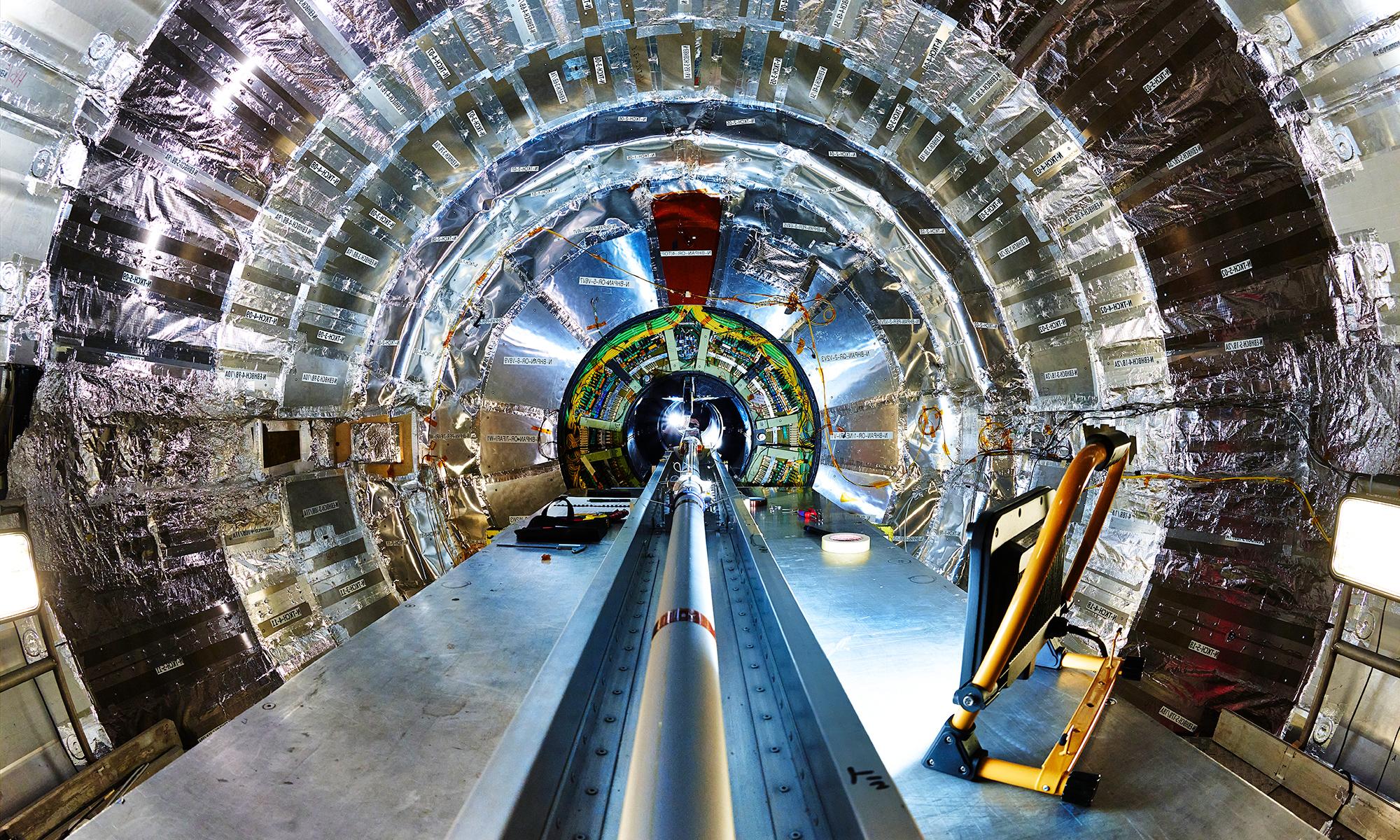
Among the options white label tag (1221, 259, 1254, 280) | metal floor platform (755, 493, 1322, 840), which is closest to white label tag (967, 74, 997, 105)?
white label tag (1221, 259, 1254, 280)

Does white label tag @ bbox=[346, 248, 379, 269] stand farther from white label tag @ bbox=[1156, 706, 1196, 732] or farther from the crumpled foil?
white label tag @ bbox=[1156, 706, 1196, 732]

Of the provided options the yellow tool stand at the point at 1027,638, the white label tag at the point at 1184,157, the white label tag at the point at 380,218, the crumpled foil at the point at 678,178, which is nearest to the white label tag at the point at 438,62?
the crumpled foil at the point at 678,178

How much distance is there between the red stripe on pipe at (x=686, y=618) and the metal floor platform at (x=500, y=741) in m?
0.28

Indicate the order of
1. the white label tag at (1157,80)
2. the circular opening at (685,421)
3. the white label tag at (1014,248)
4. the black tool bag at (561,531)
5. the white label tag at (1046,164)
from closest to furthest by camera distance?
the white label tag at (1157,80), the white label tag at (1046,164), the white label tag at (1014,248), the black tool bag at (561,531), the circular opening at (685,421)

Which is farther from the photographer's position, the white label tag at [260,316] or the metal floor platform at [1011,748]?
the white label tag at [260,316]

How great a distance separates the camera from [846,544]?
3.52 m

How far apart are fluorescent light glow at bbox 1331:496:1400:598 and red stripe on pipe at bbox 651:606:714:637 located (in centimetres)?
168

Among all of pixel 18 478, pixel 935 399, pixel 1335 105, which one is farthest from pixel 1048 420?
pixel 18 478

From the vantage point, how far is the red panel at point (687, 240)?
474 cm

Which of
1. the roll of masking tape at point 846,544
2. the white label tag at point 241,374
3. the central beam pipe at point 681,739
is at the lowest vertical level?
the central beam pipe at point 681,739

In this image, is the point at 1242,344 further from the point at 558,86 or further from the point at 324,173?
the point at 324,173

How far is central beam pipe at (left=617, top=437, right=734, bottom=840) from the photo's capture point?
43.3 inches

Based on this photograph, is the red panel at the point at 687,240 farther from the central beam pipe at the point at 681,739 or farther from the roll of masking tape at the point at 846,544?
the central beam pipe at the point at 681,739

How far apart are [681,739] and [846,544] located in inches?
93.1
